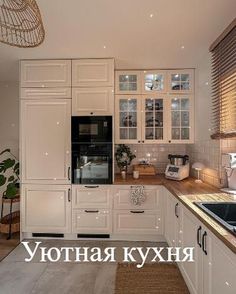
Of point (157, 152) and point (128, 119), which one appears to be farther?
point (157, 152)

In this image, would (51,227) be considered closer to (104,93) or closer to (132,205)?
(132,205)

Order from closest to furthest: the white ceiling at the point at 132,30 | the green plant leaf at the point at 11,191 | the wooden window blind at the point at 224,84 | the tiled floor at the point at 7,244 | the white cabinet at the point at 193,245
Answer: the white cabinet at the point at 193,245 < the white ceiling at the point at 132,30 < the wooden window blind at the point at 224,84 < the tiled floor at the point at 7,244 < the green plant leaf at the point at 11,191

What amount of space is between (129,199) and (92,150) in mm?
776

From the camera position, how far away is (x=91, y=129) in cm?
311

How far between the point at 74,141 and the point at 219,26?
1990 mm

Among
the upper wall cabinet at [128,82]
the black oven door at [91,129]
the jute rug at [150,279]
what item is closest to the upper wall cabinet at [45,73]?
the black oven door at [91,129]

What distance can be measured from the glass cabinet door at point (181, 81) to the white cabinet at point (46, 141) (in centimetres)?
145

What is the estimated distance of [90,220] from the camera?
315cm

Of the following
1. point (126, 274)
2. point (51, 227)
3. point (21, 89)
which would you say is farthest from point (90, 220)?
point (21, 89)

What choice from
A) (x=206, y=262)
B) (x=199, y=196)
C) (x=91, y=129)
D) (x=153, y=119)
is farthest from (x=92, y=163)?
(x=206, y=262)

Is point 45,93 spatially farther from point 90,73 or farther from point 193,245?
point 193,245

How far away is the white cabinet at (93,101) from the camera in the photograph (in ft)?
10.2

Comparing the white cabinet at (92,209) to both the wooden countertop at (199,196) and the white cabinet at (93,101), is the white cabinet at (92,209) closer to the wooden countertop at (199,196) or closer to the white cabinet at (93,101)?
the wooden countertop at (199,196)

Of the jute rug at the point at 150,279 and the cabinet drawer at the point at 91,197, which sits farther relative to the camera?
the cabinet drawer at the point at 91,197
